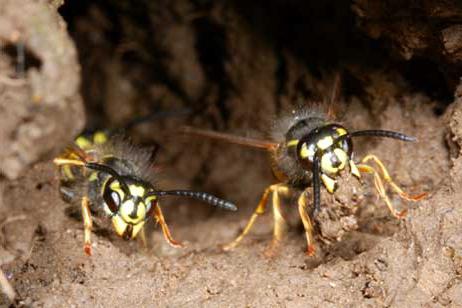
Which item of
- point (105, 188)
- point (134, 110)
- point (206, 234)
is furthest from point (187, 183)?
point (105, 188)

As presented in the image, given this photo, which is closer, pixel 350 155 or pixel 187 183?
pixel 350 155

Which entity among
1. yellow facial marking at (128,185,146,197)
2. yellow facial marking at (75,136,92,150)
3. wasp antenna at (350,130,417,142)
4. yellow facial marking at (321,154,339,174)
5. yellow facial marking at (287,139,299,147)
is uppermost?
wasp antenna at (350,130,417,142)

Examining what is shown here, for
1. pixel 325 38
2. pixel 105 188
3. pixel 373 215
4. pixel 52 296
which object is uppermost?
pixel 325 38

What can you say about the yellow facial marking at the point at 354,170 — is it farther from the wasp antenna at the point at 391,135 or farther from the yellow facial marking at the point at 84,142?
the yellow facial marking at the point at 84,142

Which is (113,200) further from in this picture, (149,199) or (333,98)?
(333,98)

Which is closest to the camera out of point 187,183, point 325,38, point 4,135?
point 4,135

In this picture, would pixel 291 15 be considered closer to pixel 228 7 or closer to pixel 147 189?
pixel 228 7

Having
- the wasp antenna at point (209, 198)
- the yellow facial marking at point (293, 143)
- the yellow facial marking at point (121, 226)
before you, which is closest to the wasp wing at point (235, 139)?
the yellow facial marking at point (293, 143)

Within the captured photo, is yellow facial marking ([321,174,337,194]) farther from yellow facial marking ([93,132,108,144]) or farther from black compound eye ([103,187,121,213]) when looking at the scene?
yellow facial marking ([93,132,108,144])

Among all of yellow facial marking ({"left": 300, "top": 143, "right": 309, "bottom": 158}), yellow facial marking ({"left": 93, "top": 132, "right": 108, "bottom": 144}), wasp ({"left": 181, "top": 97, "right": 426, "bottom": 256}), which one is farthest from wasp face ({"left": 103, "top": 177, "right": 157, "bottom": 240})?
yellow facial marking ({"left": 300, "top": 143, "right": 309, "bottom": 158})
